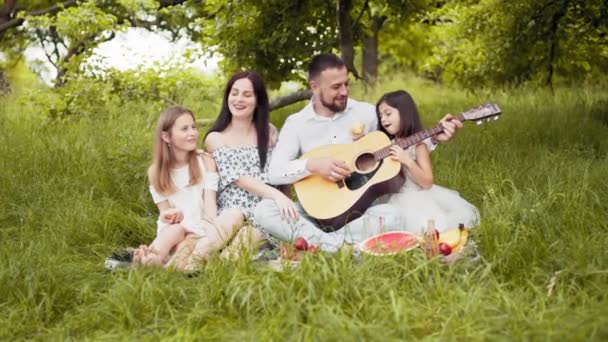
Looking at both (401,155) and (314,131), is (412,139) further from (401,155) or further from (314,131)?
(314,131)

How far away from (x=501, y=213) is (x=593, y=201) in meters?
0.78

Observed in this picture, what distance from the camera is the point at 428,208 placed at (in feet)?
13.5

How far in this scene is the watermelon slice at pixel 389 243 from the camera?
141 inches

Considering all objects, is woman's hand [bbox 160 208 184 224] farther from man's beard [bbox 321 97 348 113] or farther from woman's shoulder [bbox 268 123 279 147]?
man's beard [bbox 321 97 348 113]

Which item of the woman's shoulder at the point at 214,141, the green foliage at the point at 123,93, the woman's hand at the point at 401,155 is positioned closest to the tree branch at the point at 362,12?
the green foliage at the point at 123,93

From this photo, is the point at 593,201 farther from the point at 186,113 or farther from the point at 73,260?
the point at 73,260

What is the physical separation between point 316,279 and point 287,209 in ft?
3.53

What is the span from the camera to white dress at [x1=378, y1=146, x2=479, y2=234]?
4.07m

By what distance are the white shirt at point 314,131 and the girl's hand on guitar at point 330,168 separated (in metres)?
0.20

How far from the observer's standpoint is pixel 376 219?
13.4 ft

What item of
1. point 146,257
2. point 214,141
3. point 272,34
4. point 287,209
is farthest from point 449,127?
point 272,34

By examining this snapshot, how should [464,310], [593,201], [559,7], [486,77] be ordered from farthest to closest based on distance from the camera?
[486,77], [559,7], [593,201], [464,310]

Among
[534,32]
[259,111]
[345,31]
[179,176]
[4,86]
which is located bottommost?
[179,176]

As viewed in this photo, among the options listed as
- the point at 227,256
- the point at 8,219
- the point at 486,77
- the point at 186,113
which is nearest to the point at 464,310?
the point at 227,256
